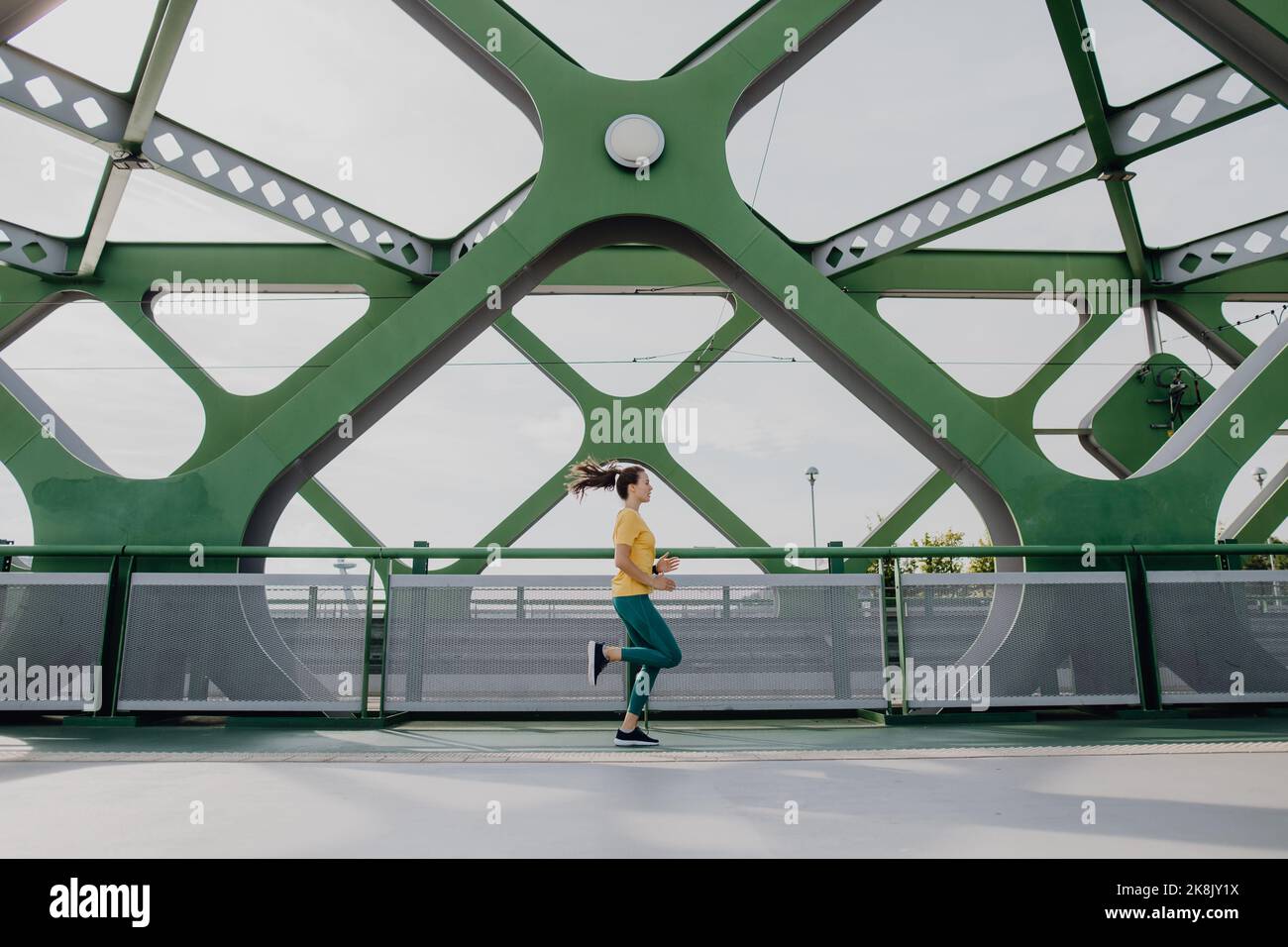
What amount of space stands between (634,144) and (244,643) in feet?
17.8

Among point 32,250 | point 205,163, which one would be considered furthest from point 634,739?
point 32,250

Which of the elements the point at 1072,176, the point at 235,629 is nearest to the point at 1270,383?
the point at 1072,176

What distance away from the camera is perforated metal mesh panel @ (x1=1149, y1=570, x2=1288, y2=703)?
698cm

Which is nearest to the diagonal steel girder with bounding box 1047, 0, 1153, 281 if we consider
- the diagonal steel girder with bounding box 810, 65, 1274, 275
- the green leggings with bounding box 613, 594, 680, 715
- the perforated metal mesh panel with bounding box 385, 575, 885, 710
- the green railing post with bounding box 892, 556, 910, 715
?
the diagonal steel girder with bounding box 810, 65, 1274, 275

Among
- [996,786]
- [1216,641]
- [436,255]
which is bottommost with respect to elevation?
[996,786]

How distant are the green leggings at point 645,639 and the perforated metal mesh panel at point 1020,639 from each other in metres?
2.12

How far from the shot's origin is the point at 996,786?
4051mm

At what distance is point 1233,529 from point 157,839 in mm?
17656

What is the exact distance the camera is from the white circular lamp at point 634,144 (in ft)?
27.8

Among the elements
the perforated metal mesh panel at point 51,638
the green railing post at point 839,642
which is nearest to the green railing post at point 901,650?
the green railing post at point 839,642

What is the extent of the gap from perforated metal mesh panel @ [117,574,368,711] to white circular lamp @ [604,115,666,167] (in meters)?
4.45

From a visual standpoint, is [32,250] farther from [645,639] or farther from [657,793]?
[657,793]
